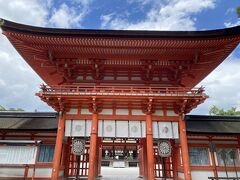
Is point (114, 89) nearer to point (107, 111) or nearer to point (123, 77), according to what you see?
point (107, 111)

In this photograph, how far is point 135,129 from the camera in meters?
10.9

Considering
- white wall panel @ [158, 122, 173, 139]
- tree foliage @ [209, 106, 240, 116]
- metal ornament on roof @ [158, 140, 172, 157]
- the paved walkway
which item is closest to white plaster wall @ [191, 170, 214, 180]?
metal ornament on roof @ [158, 140, 172, 157]

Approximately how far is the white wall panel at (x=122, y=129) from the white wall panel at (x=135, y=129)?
24cm

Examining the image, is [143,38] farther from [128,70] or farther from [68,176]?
[68,176]

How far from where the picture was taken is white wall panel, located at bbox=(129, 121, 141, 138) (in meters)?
10.8

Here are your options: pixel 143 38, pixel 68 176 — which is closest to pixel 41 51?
pixel 143 38

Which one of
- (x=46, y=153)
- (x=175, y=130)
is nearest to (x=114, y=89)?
(x=175, y=130)

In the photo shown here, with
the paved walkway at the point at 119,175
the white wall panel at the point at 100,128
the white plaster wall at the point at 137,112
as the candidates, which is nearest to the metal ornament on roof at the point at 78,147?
the white wall panel at the point at 100,128

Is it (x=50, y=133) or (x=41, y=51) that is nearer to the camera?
(x=41, y=51)

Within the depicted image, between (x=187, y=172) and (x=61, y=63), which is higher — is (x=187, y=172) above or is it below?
below

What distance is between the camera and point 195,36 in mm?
10055

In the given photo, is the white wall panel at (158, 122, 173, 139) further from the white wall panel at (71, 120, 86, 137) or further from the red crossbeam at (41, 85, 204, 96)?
the white wall panel at (71, 120, 86, 137)

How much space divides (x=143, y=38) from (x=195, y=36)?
285 cm

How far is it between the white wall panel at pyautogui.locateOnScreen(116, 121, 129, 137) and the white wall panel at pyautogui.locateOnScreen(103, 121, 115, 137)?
0.29 metres
